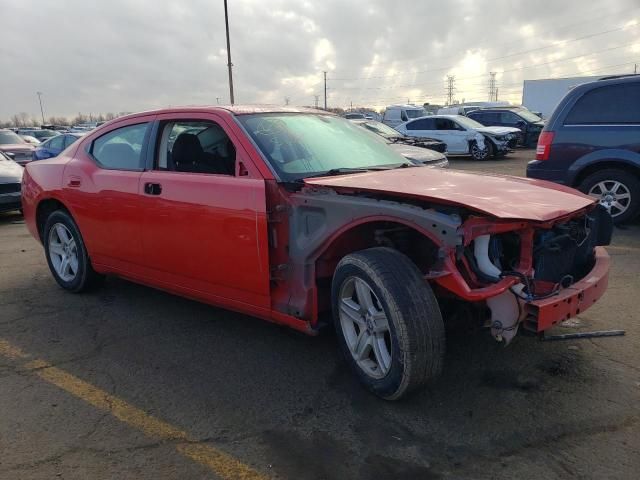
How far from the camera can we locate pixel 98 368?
11.5 ft

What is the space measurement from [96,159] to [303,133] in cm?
199

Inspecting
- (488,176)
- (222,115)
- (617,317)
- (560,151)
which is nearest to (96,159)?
(222,115)

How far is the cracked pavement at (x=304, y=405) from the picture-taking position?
2.47m

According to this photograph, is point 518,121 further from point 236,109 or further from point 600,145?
point 236,109

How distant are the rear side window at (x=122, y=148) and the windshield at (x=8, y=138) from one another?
12.4m

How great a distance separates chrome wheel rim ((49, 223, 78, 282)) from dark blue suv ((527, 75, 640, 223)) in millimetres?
5798

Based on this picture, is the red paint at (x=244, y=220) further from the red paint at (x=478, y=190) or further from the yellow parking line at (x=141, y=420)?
the yellow parking line at (x=141, y=420)

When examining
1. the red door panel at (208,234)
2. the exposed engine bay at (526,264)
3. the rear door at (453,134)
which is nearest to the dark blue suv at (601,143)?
the exposed engine bay at (526,264)

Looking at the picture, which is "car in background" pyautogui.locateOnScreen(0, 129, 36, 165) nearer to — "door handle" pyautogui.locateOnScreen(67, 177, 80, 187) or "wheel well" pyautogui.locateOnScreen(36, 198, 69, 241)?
"wheel well" pyautogui.locateOnScreen(36, 198, 69, 241)

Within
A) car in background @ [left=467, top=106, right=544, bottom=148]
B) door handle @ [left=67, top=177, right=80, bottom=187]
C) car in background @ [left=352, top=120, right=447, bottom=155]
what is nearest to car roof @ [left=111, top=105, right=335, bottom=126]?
door handle @ [left=67, top=177, right=80, bottom=187]

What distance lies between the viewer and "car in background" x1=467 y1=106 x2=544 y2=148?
69.3 ft

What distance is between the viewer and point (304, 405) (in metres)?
2.99

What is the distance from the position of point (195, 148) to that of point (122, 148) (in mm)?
896

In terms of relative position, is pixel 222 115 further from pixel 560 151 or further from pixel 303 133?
pixel 560 151
